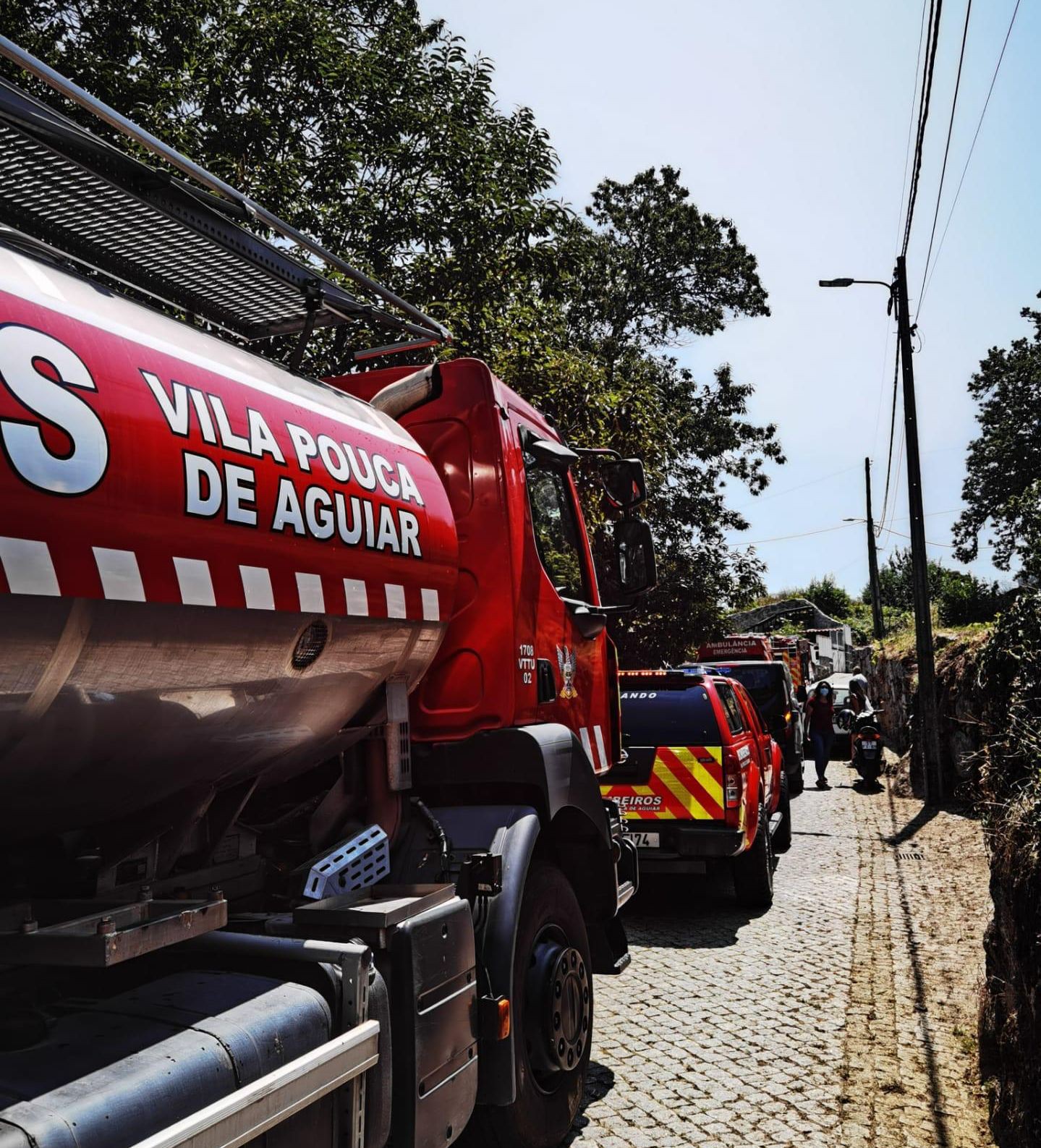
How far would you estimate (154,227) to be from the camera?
351 centimetres

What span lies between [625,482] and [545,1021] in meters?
2.48

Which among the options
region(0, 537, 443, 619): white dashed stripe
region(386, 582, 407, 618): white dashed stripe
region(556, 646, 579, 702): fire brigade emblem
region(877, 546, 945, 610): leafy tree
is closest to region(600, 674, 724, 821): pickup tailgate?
region(556, 646, 579, 702): fire brigade emblem

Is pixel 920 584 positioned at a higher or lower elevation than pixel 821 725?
higher

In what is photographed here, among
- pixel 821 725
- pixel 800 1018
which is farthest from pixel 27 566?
pixel 821 725

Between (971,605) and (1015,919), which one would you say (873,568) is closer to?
(971,605)

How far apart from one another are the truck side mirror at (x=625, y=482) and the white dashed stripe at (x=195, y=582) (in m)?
2.83

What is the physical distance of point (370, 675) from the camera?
3.69 meters

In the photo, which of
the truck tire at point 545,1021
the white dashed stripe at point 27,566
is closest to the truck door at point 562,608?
the truck tire at point 545,1021

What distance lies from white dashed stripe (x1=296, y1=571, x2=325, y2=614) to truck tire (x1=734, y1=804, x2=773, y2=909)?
21.3 feet

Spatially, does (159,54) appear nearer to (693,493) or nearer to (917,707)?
(917,707)

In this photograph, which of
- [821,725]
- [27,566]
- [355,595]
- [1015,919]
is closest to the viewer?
[27,566]

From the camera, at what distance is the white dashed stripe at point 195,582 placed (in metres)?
2.66

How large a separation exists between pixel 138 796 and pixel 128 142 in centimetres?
867

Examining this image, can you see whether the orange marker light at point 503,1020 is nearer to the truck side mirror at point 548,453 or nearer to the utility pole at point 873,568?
the truck side mirror at point 548,453
